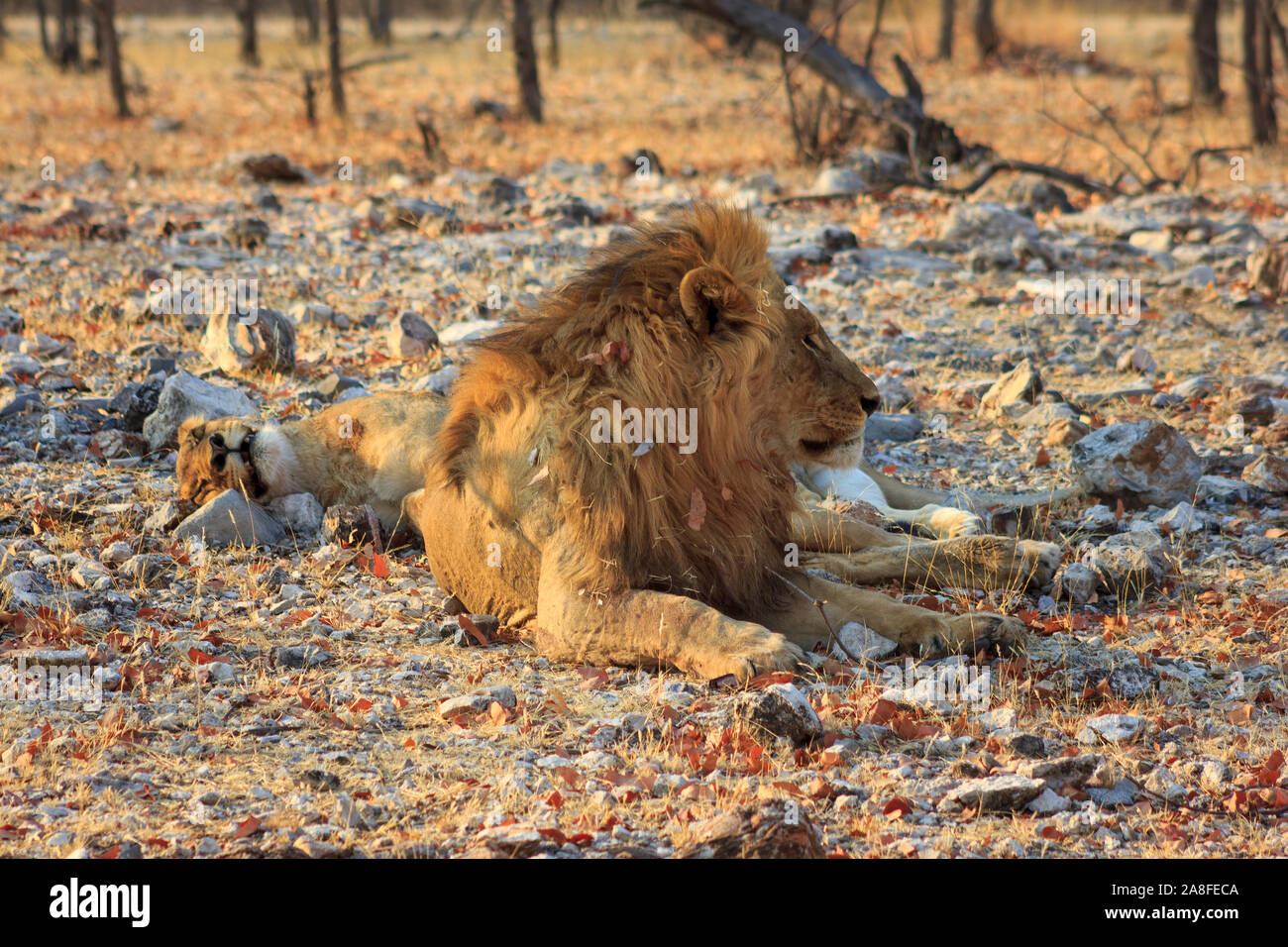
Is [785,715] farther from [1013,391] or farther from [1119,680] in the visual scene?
[1013,391]

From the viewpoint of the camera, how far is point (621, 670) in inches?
Result: 177

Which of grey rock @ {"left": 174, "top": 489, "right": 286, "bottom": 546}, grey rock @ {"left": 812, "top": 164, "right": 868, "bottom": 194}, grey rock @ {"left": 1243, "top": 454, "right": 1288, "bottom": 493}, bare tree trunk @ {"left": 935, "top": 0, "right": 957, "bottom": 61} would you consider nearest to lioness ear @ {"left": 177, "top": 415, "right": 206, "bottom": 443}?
grey rock @ {"left": 174, "top": 489, "right": 286, "bottom": 546}

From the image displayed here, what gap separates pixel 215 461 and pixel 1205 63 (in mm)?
20350

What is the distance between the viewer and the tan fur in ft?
19.7

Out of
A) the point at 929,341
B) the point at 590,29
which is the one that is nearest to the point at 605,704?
the point at 929,341

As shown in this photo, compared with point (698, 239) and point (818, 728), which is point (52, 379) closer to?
point (698, 239)

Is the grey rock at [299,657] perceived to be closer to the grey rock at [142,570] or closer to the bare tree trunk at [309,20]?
the grey rock at [142,570]

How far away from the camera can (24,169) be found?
53.1 ft

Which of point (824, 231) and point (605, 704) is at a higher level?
point (824, 231)

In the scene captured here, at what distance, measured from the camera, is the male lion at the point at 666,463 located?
437 cm

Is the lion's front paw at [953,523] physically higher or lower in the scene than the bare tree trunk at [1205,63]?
lower

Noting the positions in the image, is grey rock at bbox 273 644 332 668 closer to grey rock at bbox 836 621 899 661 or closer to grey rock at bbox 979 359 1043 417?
grey rock at bbox 836 621 899 661

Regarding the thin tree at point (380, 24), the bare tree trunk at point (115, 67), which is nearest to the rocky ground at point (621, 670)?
the bare tree trunk at point (115, 67)

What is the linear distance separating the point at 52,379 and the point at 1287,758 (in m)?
6.62
